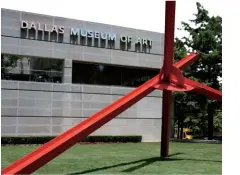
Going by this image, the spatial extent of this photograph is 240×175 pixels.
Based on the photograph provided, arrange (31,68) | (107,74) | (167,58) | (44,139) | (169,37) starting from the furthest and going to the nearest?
1. (107,74)
2. (31,68)
3. (44,139)
4. (167,58)
5. (169,37)

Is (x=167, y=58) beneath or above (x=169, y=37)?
beneath

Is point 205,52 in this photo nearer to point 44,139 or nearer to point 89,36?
point 89,36

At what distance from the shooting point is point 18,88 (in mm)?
18250

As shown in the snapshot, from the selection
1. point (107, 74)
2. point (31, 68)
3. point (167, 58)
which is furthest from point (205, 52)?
point (167, 58)

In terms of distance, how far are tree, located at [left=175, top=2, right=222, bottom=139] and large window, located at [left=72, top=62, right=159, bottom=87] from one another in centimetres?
278

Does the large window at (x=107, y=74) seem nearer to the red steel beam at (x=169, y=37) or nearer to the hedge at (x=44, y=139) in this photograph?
the hedge at (x=44, y=139)

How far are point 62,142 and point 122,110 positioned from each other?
1794 millimetres

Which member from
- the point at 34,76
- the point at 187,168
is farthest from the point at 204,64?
the point at 187,168

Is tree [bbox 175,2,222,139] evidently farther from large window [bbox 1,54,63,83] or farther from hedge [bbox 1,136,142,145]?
large window [bbox 1,54,63,83]

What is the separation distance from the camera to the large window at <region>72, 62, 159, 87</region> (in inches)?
816

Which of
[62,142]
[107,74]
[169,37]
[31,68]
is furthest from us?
[107,74]

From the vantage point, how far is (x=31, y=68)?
18891mm

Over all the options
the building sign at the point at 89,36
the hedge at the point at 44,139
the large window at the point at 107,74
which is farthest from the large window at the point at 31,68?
the hedge at the point at 44,139

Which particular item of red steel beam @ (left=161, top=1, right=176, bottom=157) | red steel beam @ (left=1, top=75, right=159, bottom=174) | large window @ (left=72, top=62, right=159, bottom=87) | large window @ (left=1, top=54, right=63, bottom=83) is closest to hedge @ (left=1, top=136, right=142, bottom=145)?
large window @ (left=1, top=54, right=63, bottom=83)
